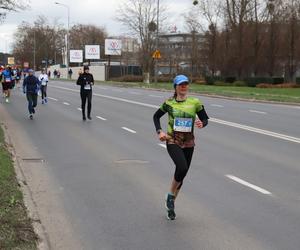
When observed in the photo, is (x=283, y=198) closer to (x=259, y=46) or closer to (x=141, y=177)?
(x=141, y=177)

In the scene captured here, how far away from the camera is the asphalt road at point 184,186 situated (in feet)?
20.4

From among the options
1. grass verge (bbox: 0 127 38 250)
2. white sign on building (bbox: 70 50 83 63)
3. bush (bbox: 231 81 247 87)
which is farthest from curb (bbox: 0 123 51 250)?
white sign on building (bbox: 70 50 83 63)

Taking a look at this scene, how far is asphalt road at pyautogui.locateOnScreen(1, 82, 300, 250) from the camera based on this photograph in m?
6.21

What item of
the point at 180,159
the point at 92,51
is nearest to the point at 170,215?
the point at 180,159

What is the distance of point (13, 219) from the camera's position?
249 inches

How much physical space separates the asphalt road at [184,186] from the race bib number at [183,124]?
1.06 m

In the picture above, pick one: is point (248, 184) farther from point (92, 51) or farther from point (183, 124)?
point (92, 51)

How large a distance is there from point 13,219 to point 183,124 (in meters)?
2.17

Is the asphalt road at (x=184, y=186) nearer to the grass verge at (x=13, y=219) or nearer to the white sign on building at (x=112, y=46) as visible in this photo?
the grass verge at (x=13, y=219)

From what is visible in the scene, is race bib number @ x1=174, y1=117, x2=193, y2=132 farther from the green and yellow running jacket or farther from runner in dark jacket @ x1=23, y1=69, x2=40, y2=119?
runner in dark jacket @ x1=23, y1=69, x2=40, y2=119

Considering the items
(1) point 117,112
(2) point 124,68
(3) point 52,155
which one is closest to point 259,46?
(2) point 124,68

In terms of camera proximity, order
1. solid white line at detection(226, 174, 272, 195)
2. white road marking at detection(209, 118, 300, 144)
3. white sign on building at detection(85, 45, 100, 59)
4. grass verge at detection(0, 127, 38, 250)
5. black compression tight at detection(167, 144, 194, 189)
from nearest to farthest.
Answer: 1. grass verge at detection(0, 127, 38, 250)
2. black compression tight at detection(167, 144, 194, 189)
3. solid white line at detection(226, 174, 272, 195)
4. white road marking at detection(209, 118, 300, 144)
5. white sign on building at detection(85, 45, 100, 59)

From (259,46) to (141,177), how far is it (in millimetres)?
64092

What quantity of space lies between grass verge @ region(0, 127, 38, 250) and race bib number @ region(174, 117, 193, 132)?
196cm
